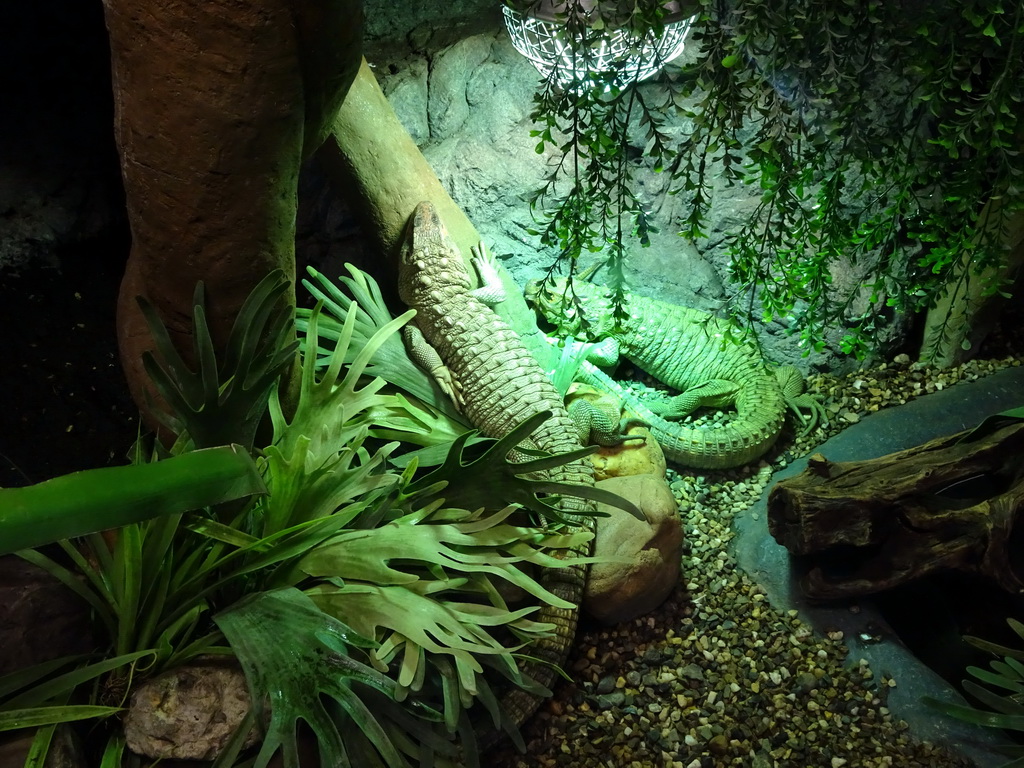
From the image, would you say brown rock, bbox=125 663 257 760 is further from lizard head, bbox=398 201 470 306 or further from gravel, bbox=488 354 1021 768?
lizard head, bbox=398 201 470 306

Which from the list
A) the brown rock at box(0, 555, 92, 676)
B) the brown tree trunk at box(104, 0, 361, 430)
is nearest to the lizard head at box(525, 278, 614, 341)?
the brown tree trunk at box(104, 0, 361, 430)

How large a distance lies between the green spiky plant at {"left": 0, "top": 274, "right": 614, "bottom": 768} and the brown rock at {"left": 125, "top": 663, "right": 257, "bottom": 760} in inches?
1.8

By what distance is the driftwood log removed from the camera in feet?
7.55

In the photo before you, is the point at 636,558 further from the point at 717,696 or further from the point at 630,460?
the point at 630,460

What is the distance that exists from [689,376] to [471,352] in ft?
3.77

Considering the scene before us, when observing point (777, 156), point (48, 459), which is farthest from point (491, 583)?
point (48, 459)

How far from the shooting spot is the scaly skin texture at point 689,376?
123 inches

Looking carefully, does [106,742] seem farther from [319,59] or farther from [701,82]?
[701,82]

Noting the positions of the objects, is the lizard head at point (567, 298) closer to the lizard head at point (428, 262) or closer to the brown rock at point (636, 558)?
the lizard head at point (428, 262)

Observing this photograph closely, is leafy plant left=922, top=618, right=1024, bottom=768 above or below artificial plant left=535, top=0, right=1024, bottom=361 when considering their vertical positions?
below

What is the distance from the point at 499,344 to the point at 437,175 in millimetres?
1067

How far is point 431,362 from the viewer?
10.3 feet

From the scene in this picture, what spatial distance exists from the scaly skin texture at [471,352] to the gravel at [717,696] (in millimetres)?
544

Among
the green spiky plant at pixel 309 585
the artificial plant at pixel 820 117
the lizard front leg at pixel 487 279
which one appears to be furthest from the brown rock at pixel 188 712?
the lizard front leg at pixel 487 279
